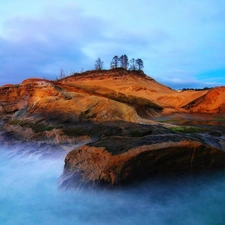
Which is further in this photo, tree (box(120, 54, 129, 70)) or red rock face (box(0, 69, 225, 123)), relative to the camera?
tree (box(120, 54, 129, 70))

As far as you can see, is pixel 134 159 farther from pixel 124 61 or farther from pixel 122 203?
pixel 124 61

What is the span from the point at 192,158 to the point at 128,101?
916 centimetres

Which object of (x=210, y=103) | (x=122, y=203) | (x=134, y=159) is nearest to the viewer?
(x=122, y=203)

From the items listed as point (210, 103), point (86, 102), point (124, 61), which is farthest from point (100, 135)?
point (124, 61)

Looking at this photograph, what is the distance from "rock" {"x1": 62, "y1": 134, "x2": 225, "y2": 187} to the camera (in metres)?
4.94

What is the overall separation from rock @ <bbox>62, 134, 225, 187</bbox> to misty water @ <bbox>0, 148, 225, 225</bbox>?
0.20 m

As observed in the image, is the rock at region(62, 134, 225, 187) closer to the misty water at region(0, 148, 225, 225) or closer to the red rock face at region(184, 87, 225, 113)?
the misty water at region(0, 148, 225, 225)

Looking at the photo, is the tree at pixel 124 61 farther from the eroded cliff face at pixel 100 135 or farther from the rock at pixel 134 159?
the rock at pixel 134 159

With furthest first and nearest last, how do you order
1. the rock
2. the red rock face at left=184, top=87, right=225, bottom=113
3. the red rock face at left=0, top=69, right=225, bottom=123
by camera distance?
1. the red rock face at left=184, top=87, right=225, bottom=113
2. the red rock face at left=0, top=69, right=225, bottom=123
3. the rock

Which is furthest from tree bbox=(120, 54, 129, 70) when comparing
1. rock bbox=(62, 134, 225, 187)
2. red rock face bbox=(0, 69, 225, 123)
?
rock bbox=(62, 134, 225, 187)

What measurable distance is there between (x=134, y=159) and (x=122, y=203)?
2.62 feet

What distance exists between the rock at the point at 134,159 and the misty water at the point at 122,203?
0.20 metres

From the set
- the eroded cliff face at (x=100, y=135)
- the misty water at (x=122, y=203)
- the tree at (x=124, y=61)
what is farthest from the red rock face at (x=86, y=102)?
the tree at (x=124, y=61)

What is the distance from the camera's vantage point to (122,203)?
467 centimetres
